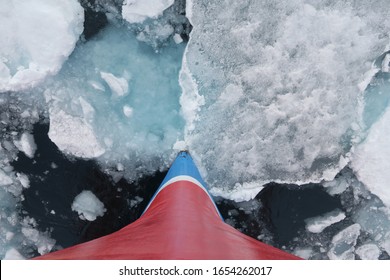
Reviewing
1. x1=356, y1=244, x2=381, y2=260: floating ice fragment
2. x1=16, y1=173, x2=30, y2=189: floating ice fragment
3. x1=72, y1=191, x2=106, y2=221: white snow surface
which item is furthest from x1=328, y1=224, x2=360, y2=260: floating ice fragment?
x1=16, y1=173, x2=30, y2=189: floating ice fragment

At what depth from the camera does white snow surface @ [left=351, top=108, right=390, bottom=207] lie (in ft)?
4.24

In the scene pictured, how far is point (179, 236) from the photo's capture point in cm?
84

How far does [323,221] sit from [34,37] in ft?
3.86

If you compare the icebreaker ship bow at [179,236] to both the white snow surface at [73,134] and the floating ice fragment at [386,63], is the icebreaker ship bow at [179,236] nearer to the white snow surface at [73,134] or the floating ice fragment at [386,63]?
the white snow surface at [73,134]

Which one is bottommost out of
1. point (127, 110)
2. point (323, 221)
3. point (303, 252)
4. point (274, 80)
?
point (303, 252)

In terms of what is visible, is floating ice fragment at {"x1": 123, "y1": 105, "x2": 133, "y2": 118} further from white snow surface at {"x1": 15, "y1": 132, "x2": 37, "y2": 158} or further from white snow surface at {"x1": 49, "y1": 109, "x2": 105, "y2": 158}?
white snow surface at {"x1": 15, "y1": 132, "x2": 37, "y2": 158}

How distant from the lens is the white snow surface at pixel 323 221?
138cm

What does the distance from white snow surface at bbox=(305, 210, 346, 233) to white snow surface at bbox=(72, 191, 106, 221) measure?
746mm

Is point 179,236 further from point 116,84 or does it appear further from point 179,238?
point 116,84

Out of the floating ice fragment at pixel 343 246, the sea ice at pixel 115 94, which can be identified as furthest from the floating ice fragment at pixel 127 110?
the floating ice fragment at pixel 343 246

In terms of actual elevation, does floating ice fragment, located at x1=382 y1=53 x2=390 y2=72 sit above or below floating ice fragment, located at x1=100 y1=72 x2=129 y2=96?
above

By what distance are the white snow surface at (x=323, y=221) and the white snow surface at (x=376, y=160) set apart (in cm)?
14

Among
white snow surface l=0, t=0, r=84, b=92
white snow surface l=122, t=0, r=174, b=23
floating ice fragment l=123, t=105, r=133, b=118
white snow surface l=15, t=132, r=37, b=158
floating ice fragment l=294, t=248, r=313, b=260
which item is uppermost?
white snow surface l=122, t=0, r=174, b=23

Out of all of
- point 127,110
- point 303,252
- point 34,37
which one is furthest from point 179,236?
point 34,37
